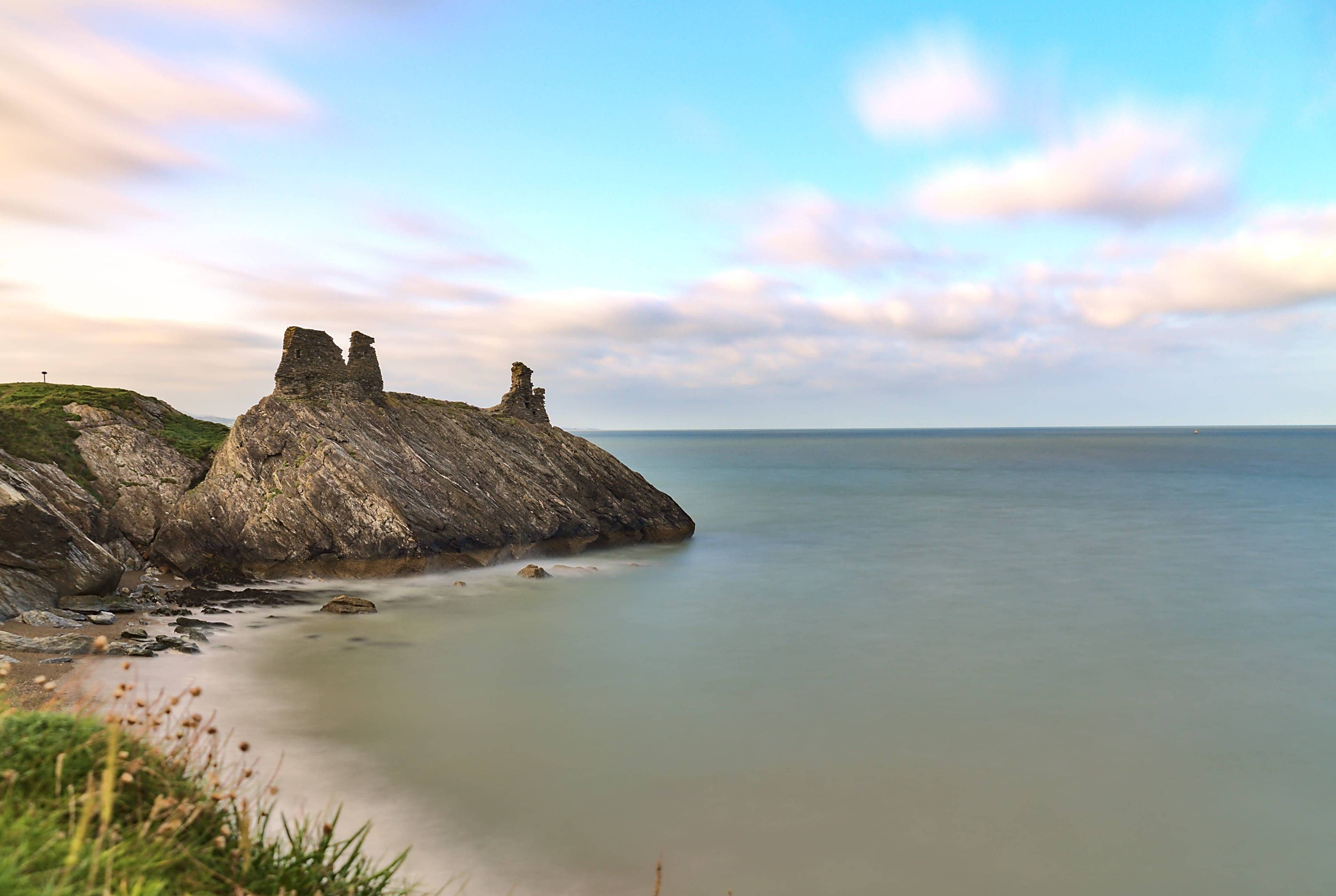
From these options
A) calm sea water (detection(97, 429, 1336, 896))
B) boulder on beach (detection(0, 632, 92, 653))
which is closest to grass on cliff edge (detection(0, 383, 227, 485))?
calm sea water (detection(97, 429, 1336, 896))

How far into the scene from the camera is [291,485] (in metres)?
28.7

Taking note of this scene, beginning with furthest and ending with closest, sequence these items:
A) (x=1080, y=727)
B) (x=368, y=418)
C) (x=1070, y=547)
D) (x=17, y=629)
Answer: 1. (x=1070, y=547)
2. (x=368, y=418)
3. (x=17, y=629)
4. (x=1080, y=727)

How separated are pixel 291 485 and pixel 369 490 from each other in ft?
9.61

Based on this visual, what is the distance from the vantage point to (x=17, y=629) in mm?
17297

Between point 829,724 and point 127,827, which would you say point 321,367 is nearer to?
point 829,724

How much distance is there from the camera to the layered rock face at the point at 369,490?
2795 cm

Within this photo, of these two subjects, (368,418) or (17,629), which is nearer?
(17,629)

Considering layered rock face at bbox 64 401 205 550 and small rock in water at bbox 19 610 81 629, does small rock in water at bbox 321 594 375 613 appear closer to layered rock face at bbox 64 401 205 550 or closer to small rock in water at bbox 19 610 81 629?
small rock in water at bbox 19 610 81 629

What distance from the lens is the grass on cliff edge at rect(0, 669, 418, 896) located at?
447 centimetres

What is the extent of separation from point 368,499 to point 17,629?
12163mm

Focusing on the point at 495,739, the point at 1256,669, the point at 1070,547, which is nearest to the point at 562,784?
the point at 495,739

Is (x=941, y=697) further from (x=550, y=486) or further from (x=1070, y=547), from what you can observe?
(x=1070, y=547)

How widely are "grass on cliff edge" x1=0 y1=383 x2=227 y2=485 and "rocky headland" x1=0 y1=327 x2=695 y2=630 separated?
9 cm

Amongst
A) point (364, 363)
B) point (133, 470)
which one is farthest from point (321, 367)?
point (133, 470)
